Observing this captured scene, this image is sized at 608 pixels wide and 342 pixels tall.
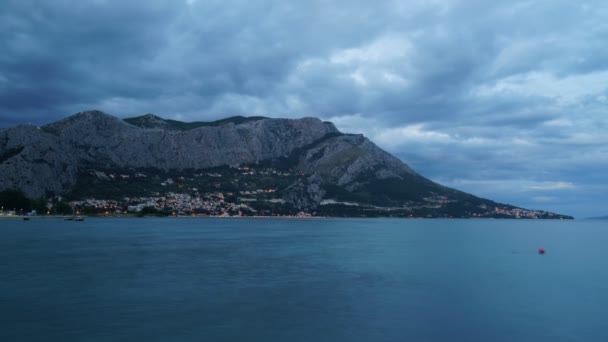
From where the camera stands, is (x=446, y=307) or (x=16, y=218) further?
(x=16, y=218)

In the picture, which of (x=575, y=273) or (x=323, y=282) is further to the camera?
(x=575, y=273)

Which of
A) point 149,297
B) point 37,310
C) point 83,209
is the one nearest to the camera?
point 37,310

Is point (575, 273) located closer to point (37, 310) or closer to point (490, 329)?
point (490, 329)

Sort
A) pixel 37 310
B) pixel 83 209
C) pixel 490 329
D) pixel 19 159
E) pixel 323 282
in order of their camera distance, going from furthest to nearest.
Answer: pixel 83 209
pixel 19 159
pixel 323 282
pixel 37 310
pixel 490 329

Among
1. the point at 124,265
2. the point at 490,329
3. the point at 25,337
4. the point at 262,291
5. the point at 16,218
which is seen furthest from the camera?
the point at 16,218

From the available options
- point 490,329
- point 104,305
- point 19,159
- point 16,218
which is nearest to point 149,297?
point 104,305

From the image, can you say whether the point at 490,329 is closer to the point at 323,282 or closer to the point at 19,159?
the point at 323,282

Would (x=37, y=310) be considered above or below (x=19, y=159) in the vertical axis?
below

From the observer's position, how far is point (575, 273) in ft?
153

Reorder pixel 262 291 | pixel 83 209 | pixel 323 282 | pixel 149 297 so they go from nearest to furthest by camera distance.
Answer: pixel 149 297
pixel 262 291
pixel 323 282
pixel 83 209

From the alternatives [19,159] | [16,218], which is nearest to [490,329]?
[16,218]

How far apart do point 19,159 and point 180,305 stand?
176 meters

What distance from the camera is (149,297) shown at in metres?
29.7

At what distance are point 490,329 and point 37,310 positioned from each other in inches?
961
